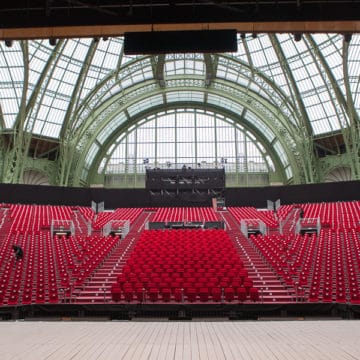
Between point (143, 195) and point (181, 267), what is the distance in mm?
26216

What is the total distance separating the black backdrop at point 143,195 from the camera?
42.5m

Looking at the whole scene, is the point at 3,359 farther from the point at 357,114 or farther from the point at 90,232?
the point at 357,114

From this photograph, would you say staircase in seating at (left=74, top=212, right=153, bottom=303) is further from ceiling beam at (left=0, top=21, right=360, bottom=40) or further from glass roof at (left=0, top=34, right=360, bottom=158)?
glass roof at (left=0, top=34, right=360, bottom=158)

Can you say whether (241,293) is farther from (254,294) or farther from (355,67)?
(355,67)

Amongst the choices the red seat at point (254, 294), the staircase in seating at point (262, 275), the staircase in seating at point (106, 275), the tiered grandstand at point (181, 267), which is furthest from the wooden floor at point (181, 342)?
the staircase in seating at point (106, 275)

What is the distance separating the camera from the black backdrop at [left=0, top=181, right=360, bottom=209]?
4247cm

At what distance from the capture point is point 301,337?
9.42m

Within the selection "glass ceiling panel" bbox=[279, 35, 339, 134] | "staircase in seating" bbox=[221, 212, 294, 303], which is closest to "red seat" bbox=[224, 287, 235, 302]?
"staircase in seating" bbox=[221, 212, 294, 303]

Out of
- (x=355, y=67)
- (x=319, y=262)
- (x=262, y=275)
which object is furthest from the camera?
(x=355, y=67)

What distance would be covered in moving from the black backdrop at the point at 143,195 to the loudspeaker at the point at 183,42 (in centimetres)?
3476

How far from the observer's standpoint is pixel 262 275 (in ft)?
71.8

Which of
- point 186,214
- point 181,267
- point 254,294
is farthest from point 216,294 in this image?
point 186,214

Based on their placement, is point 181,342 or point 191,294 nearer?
point 181,342

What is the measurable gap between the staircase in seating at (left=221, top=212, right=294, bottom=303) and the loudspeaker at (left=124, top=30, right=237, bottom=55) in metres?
11.5
